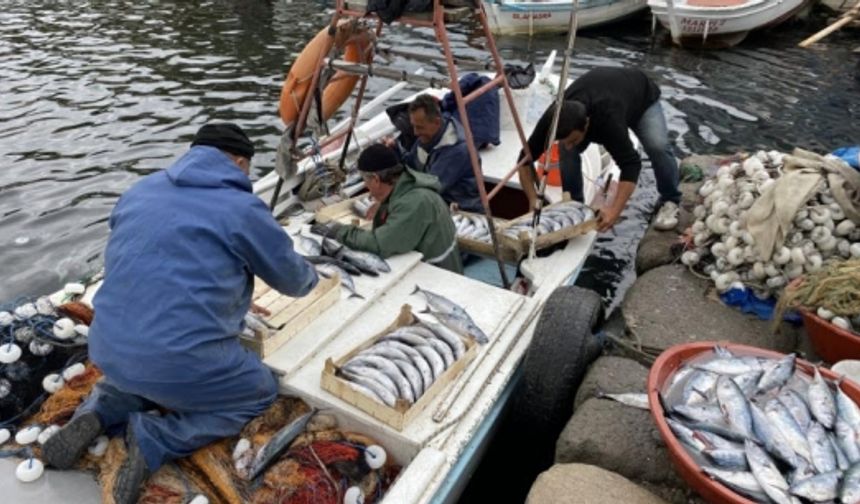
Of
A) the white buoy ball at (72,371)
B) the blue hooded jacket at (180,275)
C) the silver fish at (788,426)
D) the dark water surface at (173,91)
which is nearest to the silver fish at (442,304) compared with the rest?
the blue hooded jacket at (180,275)

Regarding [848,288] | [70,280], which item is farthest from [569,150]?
[70,280]

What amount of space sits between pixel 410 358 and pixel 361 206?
2.67m

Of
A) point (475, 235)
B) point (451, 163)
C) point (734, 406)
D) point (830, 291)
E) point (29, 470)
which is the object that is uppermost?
point (451, 163)

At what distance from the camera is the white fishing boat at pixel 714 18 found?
17.7m

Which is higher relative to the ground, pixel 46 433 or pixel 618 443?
pixel 618 443

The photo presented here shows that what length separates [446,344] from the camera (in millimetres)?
4633

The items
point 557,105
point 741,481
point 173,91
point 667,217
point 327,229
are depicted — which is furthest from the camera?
point 173,91

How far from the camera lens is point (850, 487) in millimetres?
3285

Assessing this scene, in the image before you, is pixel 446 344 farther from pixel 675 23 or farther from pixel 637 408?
pixel 675 23

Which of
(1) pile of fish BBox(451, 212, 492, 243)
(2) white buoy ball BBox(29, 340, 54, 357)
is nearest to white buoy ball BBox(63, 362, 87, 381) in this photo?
(2) white buoy ball BBox(29, 340, 54, 357)

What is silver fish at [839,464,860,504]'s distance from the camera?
322 cm

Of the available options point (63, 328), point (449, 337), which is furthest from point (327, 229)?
point (63, 328)

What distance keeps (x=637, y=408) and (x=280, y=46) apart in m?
15.7

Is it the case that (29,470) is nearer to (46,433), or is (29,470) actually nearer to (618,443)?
(46,433)
